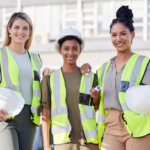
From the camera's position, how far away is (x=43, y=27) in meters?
16.4

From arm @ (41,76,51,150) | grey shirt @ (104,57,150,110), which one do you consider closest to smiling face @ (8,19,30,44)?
arm @ (41,76,51,150)

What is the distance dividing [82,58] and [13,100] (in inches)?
423

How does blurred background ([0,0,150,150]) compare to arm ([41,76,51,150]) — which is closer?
arm ([41,76,51,150])

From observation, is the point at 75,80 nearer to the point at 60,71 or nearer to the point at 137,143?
the point at 60,71

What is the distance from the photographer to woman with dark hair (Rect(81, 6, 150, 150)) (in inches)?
140

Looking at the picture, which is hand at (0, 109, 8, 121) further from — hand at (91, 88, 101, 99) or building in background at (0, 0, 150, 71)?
building in background at (0, 0, 150, 71)

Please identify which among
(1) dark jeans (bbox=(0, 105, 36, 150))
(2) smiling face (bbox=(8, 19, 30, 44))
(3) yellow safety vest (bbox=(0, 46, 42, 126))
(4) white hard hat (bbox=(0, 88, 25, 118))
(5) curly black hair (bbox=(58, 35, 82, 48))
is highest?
(2) smiling face (bbox=(8, 19, 30, 44))

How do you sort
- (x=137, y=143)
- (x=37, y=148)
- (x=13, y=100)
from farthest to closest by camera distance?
(x=37, y=148), (x=13, y=100), (x=137, y=143)

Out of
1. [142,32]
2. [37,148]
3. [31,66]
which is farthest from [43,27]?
[31,66]

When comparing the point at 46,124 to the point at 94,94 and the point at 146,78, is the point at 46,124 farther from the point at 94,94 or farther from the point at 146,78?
the point at 146,78

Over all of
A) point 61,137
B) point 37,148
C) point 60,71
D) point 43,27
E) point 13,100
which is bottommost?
point 37,148

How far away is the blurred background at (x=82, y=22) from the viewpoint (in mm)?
14375

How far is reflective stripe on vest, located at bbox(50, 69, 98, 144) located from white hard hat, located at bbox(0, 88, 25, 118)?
38 cm

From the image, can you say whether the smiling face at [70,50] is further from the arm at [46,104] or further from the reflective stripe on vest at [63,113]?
the arm at [46,104]
